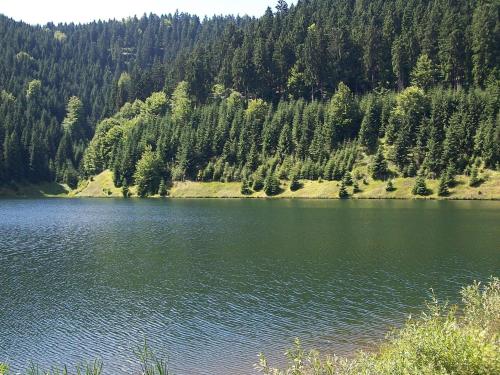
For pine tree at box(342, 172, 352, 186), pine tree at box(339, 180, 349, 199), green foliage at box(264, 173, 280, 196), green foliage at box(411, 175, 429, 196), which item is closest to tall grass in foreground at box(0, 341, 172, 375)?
green foliage at box(411, 175, 429, 196)

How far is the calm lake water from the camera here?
31.3 metres

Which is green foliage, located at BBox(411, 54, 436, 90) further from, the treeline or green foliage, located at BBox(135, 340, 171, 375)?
green foliage, located at BBox(135, 340, 171, 375)

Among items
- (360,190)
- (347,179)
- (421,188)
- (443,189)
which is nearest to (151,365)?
(421,188)

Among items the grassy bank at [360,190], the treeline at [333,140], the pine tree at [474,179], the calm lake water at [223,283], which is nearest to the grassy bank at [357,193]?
the grassy bank at [360,190]

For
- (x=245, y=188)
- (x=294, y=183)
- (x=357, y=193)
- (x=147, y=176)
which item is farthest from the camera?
(x=147, y=176)

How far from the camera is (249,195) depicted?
549ft

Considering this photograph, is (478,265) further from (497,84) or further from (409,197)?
(497,84)

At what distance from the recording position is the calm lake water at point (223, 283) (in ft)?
103

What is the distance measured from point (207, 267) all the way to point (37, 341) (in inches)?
985

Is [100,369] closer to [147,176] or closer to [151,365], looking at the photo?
[151,365]

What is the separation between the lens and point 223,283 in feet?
156

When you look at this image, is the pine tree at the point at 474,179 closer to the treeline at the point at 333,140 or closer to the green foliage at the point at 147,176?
the treeline at the point at 333,140

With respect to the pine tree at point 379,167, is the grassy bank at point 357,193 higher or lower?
lower

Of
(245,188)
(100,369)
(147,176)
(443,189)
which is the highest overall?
(147,176)
